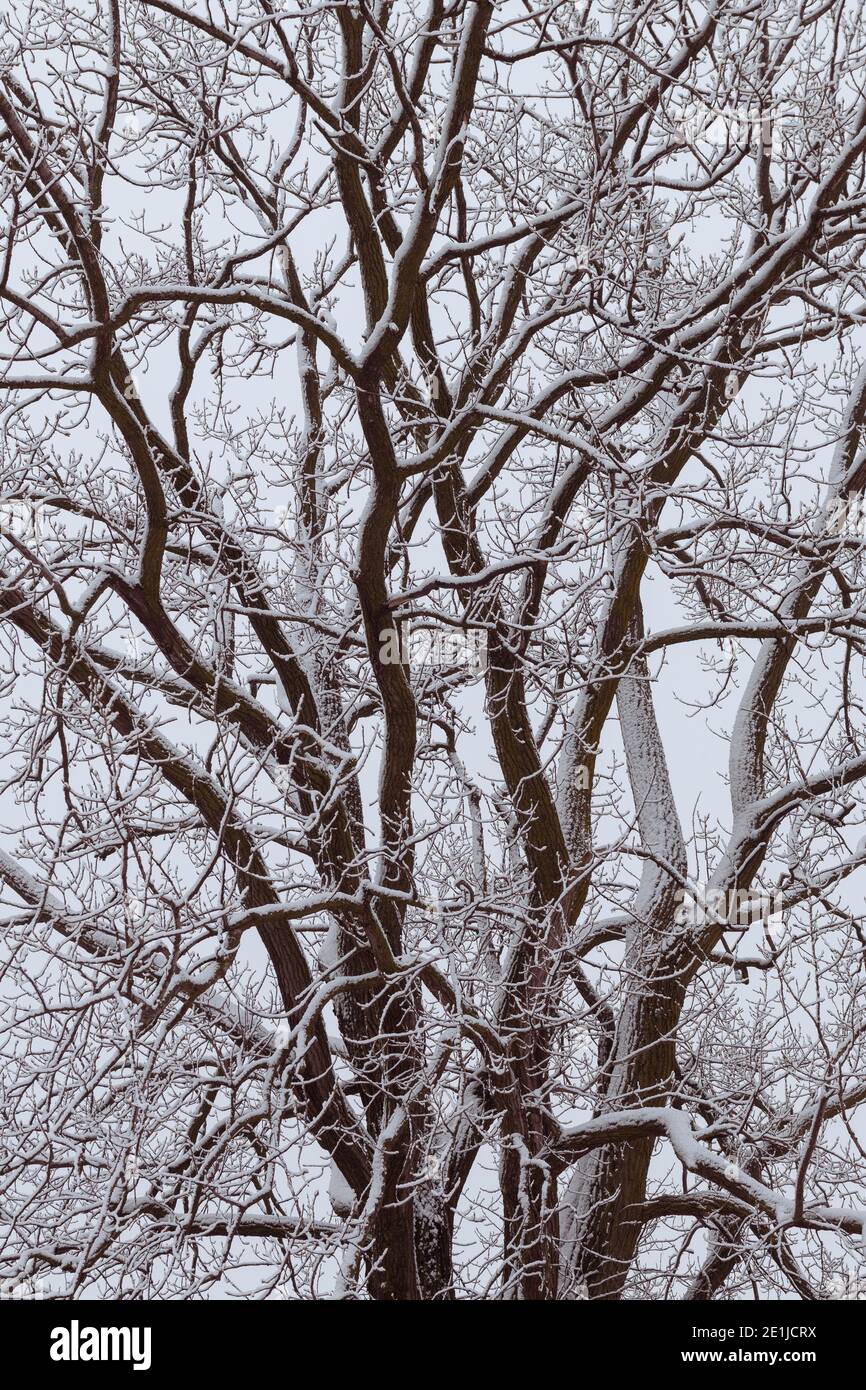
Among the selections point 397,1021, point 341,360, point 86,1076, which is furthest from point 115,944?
point 341,360

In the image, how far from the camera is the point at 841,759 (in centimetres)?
727

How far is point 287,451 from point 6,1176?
385cm

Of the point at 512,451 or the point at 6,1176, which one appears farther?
the point at 512,451

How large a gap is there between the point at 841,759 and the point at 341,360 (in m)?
3.49

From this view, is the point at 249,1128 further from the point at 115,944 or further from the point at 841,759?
the point at 841,759

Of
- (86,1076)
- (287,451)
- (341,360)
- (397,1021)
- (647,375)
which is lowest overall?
(86,1076)

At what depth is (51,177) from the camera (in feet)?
15.9

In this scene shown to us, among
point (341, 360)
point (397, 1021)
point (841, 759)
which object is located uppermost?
point (341, 360)

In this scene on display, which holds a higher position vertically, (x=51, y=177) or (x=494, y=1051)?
(x=51, y=177)
